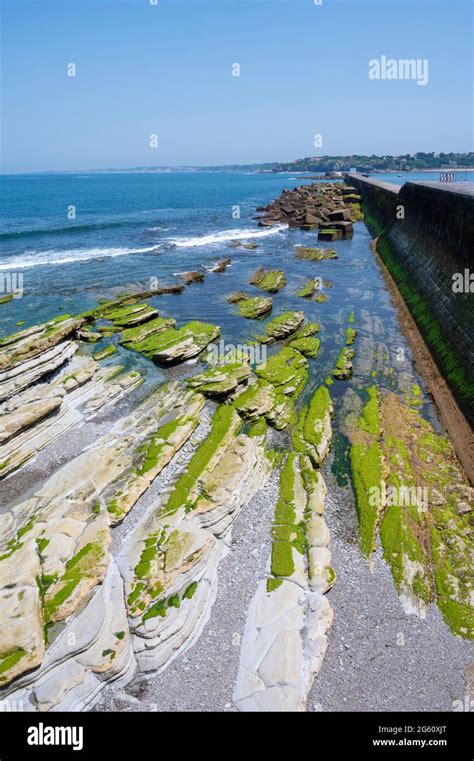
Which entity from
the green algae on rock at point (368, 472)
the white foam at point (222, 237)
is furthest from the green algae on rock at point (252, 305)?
the white foam at point (222, 237)

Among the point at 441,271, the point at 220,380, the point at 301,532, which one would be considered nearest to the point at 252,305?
the point at 220,380

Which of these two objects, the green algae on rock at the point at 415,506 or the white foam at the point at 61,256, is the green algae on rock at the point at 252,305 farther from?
the white foam at the point at 61,256

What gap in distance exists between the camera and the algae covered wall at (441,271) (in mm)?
27516

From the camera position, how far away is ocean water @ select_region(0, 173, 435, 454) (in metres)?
31.8

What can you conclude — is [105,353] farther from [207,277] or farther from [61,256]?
[61,256]

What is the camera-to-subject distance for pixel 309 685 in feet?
39.2

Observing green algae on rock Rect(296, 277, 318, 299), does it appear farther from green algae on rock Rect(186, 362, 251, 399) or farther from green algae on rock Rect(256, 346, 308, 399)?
green algae on rock Rect(186, 362, 251, 399)

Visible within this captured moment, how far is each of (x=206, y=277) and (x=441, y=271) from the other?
26421 mm

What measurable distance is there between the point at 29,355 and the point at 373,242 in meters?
59.9

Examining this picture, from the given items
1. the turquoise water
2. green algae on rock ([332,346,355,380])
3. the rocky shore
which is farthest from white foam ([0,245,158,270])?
green algae on rock ([332,346,355,380])
